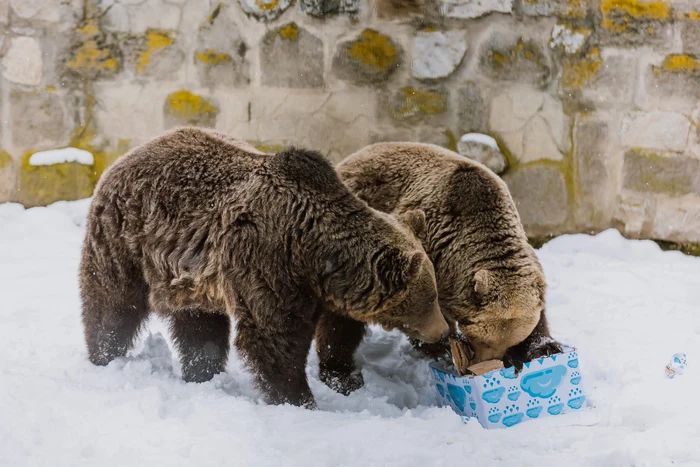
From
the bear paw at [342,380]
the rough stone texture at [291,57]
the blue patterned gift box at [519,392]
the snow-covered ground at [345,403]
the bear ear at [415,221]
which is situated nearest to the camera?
the snow-covered ground at [345,403]

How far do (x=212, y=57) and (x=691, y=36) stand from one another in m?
4.23

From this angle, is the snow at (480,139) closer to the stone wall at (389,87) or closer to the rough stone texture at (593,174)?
the stone wall at (389,87)

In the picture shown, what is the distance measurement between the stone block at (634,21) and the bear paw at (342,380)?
12.9ft

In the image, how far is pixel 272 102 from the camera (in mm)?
6828

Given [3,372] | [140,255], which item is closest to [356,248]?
[140,255]

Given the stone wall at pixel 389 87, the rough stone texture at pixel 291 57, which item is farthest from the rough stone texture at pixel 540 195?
the rough stone texture at pixel 291 57

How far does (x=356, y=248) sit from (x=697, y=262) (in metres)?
4.03

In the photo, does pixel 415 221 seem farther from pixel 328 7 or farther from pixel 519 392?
pixel 328 7

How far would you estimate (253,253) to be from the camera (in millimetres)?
3820

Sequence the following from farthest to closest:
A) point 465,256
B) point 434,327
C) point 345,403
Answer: point 465,256 → point 345,403 → point 434,327

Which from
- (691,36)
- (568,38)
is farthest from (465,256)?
(691,36)

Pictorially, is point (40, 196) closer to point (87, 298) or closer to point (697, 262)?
point (87, 298)

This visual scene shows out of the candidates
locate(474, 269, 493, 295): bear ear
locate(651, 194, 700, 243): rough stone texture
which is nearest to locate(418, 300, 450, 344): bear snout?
locate(474, 269, 493, 295): bear ear

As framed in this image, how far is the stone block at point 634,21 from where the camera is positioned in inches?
258
